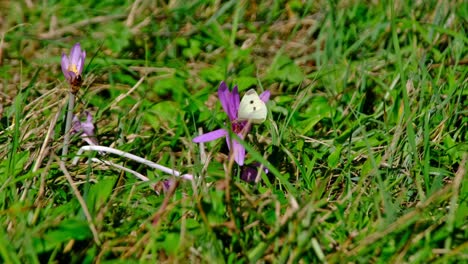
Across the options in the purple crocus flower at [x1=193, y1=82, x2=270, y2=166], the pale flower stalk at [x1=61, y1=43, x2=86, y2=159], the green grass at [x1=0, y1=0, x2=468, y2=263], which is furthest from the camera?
the pale flower stalk at [x1=61, y1=43, x2=86, y2=159]

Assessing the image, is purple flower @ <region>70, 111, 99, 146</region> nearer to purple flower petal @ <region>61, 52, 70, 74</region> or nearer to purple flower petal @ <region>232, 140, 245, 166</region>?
purple flower petal @ <region>61, 52, 70, 74</region>

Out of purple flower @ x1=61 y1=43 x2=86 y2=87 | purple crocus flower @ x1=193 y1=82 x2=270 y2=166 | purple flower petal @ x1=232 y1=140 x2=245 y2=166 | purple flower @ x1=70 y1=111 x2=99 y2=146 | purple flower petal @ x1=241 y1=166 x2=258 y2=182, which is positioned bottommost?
purple flower petal @ x1=241 y1=166 x2=258 y2=182

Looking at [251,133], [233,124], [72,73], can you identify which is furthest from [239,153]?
[72,73]

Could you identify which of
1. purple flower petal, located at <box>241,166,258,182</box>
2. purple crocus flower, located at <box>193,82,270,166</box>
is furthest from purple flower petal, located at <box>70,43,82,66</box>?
purple flower petal, located at <box>241,166,258,182</box>

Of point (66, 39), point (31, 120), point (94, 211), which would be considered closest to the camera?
point (94, 211)

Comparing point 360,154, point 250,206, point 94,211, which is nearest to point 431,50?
point 360,154

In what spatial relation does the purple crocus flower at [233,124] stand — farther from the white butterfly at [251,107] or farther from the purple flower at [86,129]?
the purple flower at [86,129]

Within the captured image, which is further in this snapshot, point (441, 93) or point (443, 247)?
point (441, 93)

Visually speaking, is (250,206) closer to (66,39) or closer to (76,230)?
(76,230)

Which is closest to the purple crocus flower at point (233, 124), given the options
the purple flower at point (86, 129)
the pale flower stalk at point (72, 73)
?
the pale flower stalk at point (72, 73)
